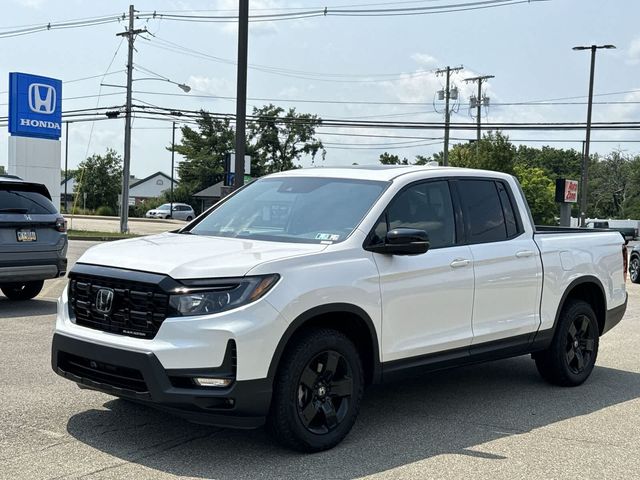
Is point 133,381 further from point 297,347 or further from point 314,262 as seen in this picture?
point 314,262

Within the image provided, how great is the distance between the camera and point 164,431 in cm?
512

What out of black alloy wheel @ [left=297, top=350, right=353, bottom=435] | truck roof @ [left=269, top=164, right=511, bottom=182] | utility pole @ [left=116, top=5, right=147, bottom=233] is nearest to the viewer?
black alloy wheel @ [left=297, top=350, right=353, bottom=435]

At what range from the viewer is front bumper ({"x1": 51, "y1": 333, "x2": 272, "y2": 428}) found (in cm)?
431

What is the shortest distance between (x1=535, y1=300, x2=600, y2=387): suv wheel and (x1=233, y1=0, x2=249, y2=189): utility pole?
1083cm

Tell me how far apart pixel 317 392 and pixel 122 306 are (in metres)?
1.34

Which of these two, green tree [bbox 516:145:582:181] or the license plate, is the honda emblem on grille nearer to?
the license plate

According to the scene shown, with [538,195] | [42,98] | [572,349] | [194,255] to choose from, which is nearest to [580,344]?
[572,349]

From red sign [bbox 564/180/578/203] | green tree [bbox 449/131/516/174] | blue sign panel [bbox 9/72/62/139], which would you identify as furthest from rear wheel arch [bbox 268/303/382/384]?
green tree [bbox 449/131/516/174]

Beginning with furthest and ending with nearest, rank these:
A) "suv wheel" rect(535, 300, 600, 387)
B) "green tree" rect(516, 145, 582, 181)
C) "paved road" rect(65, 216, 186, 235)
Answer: "green tree" rect(516, 145, 582, 181)
"paved road" rect(65, 216, 186, 235)
"suv wheel" rect(535, 300, 600, 387)

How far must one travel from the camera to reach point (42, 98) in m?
27.3

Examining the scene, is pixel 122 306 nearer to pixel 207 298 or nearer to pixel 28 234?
pixel 207 298

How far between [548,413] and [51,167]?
24.7 metres

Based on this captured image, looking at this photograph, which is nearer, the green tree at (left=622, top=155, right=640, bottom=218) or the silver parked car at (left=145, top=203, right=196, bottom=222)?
the silver parked car at (left=145, top=203, right=196, bottom=222)

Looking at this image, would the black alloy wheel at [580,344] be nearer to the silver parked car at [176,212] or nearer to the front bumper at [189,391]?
the front bumper at [189,391]
